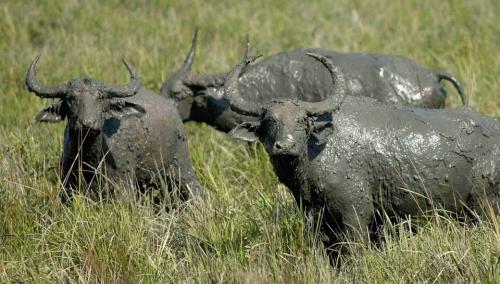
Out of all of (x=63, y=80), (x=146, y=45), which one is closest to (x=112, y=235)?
(x=63, y=80)

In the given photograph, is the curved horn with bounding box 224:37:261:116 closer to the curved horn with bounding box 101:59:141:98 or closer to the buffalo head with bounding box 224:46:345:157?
the buffalo head with bounding box 224:46:345:157

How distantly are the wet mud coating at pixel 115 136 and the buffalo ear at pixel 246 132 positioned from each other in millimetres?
1301

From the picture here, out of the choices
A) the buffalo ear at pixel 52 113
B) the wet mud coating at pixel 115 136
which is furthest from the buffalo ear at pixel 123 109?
the buffalo ear at pixel 52 113

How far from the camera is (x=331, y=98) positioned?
6.67m

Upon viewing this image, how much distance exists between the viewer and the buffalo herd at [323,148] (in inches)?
264

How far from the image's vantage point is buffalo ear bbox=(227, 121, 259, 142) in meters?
6.68

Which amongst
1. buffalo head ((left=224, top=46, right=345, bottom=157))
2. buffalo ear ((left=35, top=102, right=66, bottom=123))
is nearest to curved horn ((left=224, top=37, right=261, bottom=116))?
buffalo head ((left=224, top=46, right=345, bottom=157))

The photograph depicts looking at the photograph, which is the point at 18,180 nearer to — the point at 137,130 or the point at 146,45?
the point at 137,130

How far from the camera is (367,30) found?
44.9 feet

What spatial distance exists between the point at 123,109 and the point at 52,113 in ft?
1.96

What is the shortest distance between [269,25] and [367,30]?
142cm

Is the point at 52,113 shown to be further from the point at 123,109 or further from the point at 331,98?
the point at 331,98

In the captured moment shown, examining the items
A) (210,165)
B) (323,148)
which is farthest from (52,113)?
(323,148)

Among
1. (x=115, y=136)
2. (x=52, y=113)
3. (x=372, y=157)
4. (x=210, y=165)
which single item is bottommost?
(x=210, y=165)
